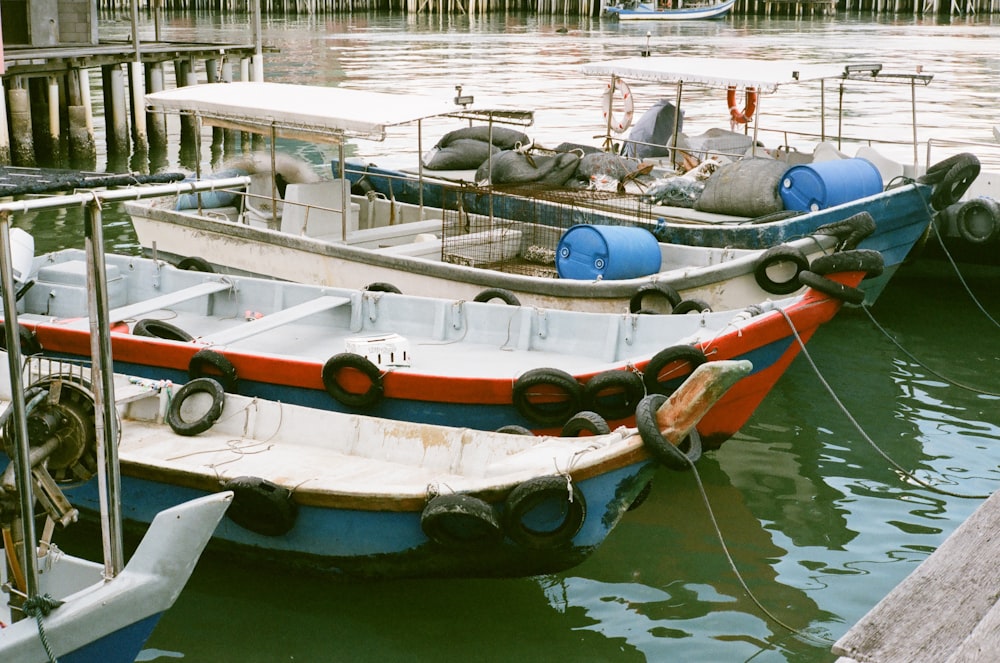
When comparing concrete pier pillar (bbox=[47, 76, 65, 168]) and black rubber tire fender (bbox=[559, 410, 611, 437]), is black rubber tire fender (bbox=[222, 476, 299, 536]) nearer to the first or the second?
black rubber tire fender (bbox=[559, 410, 611, 437])

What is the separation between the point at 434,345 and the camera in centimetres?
971

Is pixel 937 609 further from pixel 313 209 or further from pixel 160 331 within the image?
pixel 313 209

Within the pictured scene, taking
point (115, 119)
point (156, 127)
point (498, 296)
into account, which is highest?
point (115, 119)

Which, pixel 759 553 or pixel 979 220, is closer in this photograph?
pixel 759 553

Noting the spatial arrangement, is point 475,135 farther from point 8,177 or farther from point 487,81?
point 487,81

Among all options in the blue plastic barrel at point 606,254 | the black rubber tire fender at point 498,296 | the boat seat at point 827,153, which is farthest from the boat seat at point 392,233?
the boat seat at point 827,153

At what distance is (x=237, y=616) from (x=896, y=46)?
49.8m

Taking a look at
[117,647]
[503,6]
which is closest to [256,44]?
[117,647]

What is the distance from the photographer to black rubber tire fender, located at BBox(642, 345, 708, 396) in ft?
27.5

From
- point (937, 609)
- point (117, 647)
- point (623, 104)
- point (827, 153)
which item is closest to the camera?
point (937, 609)

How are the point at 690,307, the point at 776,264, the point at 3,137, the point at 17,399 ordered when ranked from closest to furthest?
the point at 17,399, the point at 690,307, the point at 776,264, the point at 3,137

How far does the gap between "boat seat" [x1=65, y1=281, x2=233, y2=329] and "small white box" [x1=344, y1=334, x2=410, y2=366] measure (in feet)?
6.99

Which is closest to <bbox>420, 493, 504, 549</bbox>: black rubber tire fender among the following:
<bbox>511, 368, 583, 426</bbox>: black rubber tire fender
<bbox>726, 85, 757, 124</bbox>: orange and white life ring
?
<bbox>511, 368, 583, 426</bbox>: black rubber tire fender

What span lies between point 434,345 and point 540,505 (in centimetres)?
339
